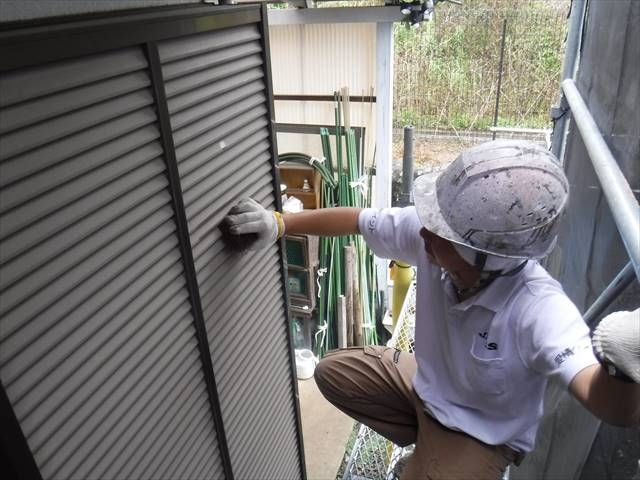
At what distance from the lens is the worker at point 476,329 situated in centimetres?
143

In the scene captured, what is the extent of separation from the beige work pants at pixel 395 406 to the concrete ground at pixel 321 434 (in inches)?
97.8

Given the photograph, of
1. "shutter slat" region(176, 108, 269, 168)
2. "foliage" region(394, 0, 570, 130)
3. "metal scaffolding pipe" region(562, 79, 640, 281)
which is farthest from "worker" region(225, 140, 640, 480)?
"foliage" region(394, 0, 570, 130)

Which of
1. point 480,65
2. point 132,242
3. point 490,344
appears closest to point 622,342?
point 490,344

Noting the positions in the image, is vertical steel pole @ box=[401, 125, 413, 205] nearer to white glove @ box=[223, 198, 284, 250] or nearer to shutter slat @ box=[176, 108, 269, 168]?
shutter slat @ box=[176, 108, 269, 168]

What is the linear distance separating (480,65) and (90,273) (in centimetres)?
705

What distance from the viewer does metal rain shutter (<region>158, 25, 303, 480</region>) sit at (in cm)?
162

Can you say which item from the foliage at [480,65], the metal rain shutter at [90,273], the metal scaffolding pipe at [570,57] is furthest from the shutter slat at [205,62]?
the foliage at [480,65]

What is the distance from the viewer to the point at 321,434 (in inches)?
193

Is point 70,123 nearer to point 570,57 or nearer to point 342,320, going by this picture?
point 570,57

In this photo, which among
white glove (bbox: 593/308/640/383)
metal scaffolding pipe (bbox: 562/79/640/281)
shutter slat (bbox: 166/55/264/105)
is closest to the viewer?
metal scaffolding pipe (bbox: 562/79/640/281)

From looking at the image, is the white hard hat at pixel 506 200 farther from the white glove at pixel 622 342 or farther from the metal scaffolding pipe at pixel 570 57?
the metal scaffolding pipe at pixel 570 57

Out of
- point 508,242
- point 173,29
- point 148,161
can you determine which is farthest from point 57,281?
point 508,242

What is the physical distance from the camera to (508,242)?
4.95ft

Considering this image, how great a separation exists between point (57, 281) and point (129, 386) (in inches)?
17.8
